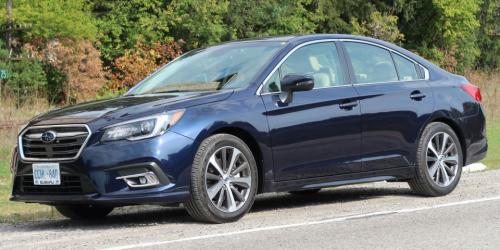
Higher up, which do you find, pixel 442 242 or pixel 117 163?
pixel 117 163

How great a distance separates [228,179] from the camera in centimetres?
856

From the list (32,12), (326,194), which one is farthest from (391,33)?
(326,194)

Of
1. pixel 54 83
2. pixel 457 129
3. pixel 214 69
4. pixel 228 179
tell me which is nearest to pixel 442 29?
pixel 54 83

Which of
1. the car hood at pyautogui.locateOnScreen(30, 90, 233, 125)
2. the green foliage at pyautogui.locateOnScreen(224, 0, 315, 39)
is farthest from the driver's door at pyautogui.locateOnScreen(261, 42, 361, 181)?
the green foliage at pyautogui.locateOnScreen(224, 0, 315, 39)

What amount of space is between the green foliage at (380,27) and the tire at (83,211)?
40.7 m

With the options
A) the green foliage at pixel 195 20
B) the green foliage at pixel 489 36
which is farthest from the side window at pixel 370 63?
the green foliage at pixel 489 36

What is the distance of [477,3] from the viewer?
190ft

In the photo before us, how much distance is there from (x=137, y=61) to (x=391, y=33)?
1536cm

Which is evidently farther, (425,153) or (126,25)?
(126,25)

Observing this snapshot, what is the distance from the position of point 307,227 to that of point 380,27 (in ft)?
138

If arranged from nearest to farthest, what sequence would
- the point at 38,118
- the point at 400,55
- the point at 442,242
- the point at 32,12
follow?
the point at 442,242
the point at 38,118
the point at 400,55
the point at 32,12

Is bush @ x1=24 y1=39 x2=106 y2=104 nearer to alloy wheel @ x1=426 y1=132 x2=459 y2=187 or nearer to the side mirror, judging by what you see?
alloy wheel @ x1=426 y1=132 x2=459 y2=187

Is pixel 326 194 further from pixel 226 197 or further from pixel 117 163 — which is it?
pixel 117 163

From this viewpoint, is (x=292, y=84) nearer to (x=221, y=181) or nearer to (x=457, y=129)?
(x=221, y=181)
